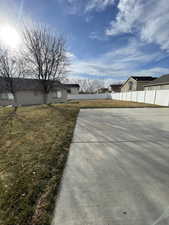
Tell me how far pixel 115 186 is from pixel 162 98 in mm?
14974

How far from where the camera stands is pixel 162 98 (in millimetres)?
13359

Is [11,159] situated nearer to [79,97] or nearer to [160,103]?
[160,103]

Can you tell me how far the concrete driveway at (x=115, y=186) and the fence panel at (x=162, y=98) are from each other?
12272 millimetres

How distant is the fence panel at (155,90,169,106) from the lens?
12820 millimetres

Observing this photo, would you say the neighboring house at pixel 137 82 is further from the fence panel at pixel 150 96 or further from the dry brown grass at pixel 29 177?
the dry brown grass at pixel 29 177

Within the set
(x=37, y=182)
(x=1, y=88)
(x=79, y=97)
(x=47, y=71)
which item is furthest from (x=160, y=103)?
(x=1, y=88)

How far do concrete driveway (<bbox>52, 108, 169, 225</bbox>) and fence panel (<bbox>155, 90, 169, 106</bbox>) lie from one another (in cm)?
1227

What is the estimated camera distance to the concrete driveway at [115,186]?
1.30m

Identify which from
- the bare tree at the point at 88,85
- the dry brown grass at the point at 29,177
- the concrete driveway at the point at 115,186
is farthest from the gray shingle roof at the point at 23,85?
the bare tree at the point at 88,85

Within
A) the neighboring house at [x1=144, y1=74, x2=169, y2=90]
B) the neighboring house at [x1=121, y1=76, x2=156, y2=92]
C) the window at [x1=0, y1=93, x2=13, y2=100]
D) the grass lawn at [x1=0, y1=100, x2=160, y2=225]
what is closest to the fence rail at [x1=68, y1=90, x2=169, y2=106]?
the neighboring house at [x1=144, y1=74, x2=169, y2=90]

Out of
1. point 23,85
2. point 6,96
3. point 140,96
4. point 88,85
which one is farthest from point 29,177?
point 88,85

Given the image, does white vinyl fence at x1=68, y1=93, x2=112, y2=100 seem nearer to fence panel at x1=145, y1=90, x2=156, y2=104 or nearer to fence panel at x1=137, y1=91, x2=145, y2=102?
fence panel at x1=137, y1=91, x2=145, y2=102

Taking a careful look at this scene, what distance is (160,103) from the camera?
537 inches

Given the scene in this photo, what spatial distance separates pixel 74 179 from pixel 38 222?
777 mm
